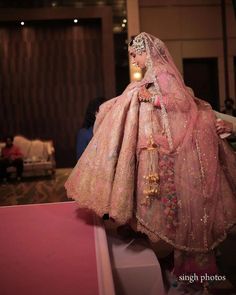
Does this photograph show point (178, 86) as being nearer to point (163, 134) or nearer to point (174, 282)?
point (163, 134)

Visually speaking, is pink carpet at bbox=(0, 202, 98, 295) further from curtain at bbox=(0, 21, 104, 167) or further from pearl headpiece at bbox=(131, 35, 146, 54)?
curtain at bbox=(0, 21, 104, 167)

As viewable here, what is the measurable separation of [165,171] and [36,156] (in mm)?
5359

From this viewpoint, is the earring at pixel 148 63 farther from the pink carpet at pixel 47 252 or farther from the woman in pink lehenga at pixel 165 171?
the pink carpet at pixel 47 252

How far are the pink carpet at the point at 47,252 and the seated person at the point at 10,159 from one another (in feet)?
13.0

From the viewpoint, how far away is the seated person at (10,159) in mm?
6098

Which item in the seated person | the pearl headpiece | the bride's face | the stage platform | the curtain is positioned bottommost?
the stage platform

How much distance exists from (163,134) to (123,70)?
5.41m

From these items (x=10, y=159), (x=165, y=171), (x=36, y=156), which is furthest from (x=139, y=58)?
(x=36, y=156)

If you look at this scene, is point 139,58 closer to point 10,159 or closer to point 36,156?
point 10,159

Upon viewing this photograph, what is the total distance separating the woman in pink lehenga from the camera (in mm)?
1648

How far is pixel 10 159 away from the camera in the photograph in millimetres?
6164

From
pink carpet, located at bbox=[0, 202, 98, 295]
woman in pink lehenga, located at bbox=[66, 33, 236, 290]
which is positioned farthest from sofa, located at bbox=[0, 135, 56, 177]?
woman in pink lehenga, located at bbox=[66, 33, 236, 290]

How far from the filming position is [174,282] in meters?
1.83

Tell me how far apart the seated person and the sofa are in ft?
0.27
